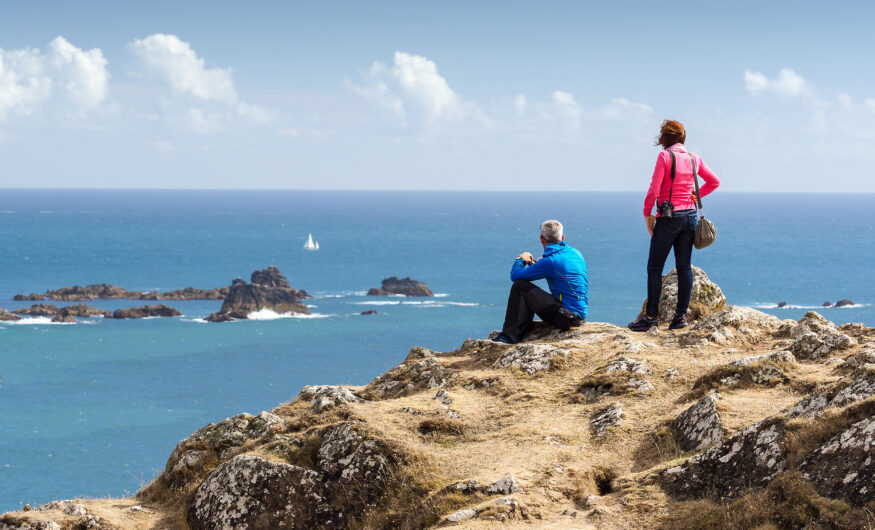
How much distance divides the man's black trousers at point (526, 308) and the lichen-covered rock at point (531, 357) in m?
0.90

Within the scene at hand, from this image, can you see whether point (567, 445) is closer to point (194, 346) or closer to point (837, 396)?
point (837, 396)

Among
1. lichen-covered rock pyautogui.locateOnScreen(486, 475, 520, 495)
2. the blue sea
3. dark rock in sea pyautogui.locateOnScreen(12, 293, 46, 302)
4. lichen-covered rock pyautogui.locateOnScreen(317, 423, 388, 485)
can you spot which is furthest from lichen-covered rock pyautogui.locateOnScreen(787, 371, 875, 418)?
dark rock in sea pyautogui.locateOnScreen(12, 293, 46, 302)

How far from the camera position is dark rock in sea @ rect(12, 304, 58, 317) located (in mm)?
137625

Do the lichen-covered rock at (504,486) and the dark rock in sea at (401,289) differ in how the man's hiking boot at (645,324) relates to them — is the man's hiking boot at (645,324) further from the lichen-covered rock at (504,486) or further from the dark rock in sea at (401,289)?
the dark rock in sea at (401,289)

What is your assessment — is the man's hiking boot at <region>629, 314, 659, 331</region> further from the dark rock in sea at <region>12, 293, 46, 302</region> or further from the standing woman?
the dark rock in sea at <region>12, 293, 46, 302</region>

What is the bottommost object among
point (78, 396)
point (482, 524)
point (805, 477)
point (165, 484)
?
point (78, 396)

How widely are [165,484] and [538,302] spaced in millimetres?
7090

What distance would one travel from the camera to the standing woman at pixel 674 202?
14000 millimetres

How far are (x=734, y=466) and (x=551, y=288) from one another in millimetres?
6695

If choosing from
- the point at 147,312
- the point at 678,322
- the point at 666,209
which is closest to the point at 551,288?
the point at 666,209

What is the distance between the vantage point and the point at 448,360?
50.3 ft

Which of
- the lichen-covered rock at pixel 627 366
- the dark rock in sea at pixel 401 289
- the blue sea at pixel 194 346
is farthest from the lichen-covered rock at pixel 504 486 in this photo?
the dark rock in sea at pixel 401 289

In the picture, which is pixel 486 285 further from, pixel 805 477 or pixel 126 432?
pixel 805 477

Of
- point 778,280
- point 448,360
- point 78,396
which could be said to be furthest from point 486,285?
point 448,360
